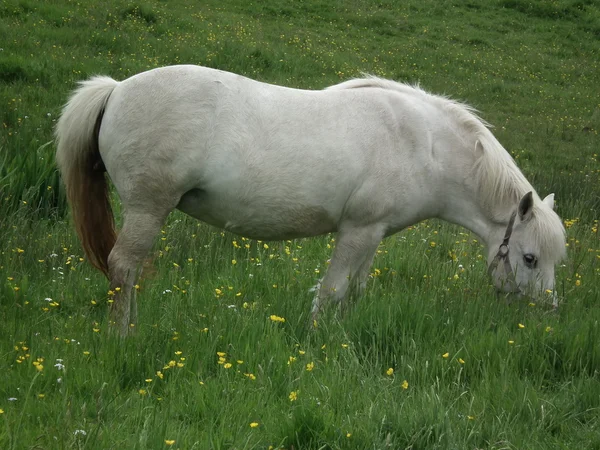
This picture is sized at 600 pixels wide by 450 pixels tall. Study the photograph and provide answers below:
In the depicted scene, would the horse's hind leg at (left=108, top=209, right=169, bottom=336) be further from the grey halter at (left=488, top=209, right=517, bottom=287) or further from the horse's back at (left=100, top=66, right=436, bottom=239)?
the grey halter at (left=488, top=209, right=517, bottom=287)

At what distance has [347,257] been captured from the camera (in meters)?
5.18

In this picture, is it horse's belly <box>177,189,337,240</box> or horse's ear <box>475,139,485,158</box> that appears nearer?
horse's belly <box>177,189,337,240</box>

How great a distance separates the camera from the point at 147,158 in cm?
470

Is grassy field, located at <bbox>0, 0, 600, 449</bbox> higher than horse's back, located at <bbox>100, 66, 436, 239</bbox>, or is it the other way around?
horse's back, located at <bbox>100, 66, 436, 239</bbox>

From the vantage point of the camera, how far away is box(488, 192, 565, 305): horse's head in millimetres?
5301

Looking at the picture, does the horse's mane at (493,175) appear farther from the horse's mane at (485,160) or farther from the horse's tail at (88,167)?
the horse's tail at (88,167)

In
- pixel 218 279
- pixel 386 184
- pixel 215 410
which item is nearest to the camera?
pixel 215 410

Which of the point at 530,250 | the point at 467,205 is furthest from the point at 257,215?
the point at 530,250

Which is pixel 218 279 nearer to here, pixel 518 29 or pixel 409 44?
pixel 409 44

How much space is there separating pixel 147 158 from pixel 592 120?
14.8m

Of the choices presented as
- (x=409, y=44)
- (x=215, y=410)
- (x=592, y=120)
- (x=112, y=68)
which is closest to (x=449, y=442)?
(x=215, y=410)

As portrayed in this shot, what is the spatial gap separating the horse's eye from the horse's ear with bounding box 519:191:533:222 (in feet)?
0.81

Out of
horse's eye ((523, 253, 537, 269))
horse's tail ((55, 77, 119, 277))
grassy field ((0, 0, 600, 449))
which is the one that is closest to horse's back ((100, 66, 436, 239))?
horse's tail ((55, 77, 119, 277))

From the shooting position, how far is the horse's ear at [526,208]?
17.2 feet
